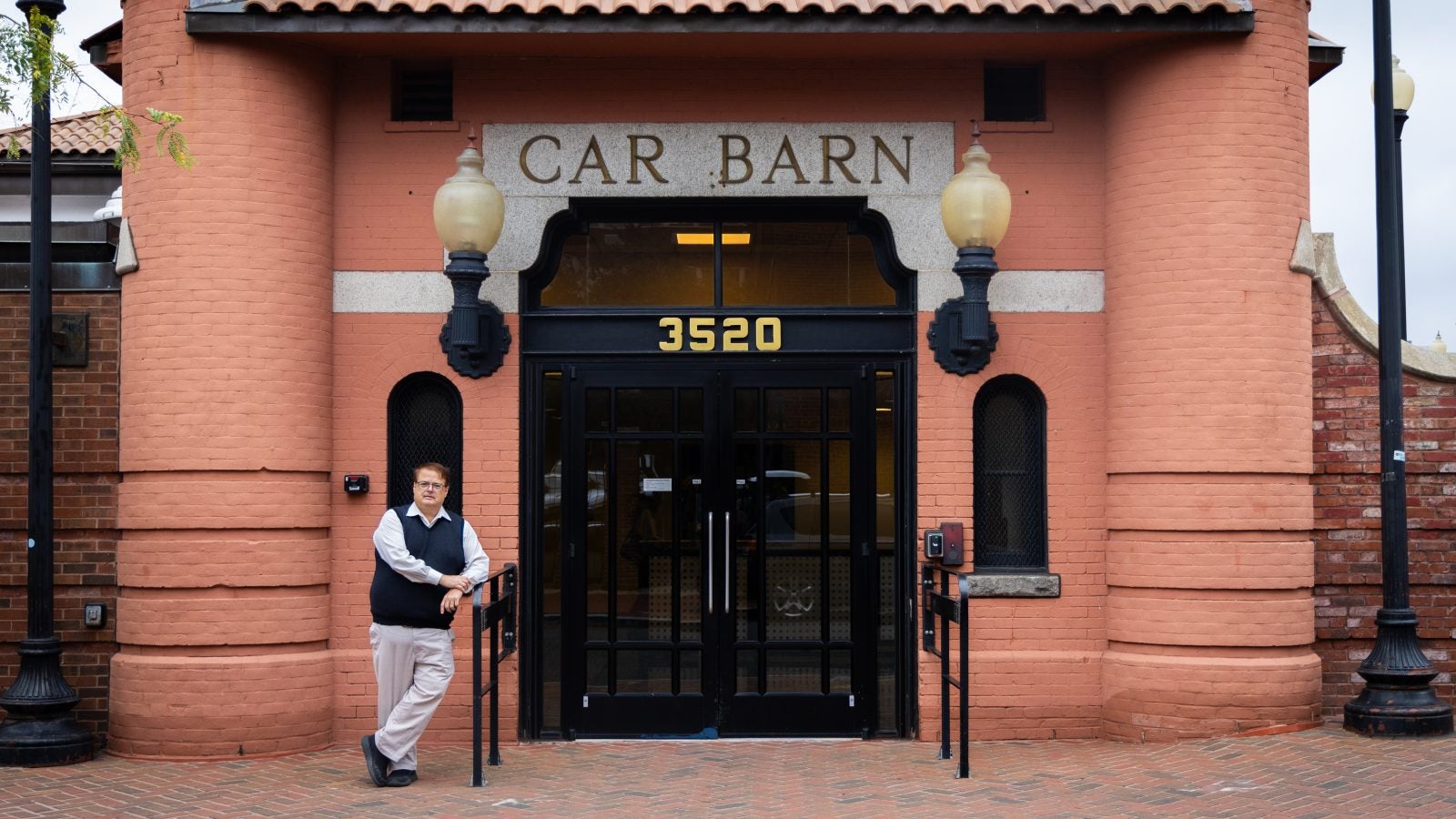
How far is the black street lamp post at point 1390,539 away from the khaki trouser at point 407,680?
5.81m

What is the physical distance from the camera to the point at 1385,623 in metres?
9.62

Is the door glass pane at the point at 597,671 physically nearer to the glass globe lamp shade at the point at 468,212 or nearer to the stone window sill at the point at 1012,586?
the stone window sill at the point at 1012,586

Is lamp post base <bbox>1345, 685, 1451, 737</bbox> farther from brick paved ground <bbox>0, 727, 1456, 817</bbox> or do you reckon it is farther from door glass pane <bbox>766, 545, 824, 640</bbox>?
door glass pane <bbox>766, 545, 824, 640</bbox>

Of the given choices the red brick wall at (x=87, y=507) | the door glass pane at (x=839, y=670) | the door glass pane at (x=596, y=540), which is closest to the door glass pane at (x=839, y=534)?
the door glass pane at (x=839, y=670)

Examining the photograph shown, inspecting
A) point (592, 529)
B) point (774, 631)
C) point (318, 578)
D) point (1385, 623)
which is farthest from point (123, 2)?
point (1385, 623)

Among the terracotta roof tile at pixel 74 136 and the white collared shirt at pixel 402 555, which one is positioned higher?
the terracotta roof tile at pixel 74 136

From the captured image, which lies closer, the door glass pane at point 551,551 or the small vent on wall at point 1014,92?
the door glass pane at point 551,551

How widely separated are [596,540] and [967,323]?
9.56 ft

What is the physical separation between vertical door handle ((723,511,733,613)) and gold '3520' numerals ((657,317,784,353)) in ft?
3.79

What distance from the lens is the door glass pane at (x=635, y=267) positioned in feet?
34.1

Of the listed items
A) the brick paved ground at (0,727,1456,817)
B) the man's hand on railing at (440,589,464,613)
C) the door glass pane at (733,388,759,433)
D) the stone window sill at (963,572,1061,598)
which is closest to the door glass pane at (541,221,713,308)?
the door glass pane at (733,388,759,433)

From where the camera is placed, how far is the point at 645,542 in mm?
10242

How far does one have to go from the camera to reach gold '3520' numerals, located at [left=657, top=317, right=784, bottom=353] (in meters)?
10.3

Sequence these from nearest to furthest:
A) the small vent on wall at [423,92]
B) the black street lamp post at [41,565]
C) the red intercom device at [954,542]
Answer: the black street lamp post at [41,565], the red intercom device at [954,542], the small vent on wall at [423,92]
